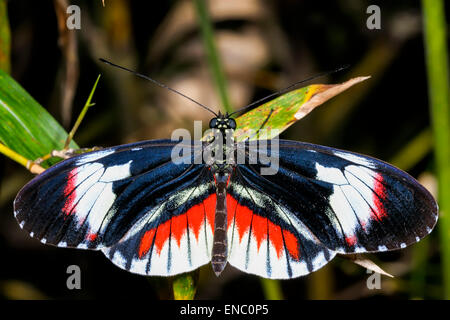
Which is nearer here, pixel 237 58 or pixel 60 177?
pixel 60 177

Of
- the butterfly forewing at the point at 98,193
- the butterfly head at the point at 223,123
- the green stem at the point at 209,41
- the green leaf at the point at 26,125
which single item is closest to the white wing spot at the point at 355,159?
the butterfly head at the point at 223,123

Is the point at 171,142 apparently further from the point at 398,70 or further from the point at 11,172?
the point at 398,70

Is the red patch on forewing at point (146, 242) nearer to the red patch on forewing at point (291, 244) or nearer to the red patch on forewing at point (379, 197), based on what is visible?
the red patch on forewing at point (291, 244)

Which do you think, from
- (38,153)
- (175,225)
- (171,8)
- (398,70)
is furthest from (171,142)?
(398,70)

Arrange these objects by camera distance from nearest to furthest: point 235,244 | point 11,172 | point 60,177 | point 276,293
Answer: point 60,177, point 235,244, point 276,293, point 11,172

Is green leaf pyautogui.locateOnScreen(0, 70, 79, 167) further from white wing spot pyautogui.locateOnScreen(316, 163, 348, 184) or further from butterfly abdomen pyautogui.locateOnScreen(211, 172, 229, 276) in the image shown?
white wing spot pyautogui.locateOnScreen(316, 163, 348, 184)

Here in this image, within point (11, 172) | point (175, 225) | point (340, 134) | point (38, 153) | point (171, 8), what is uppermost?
point (171, 8)

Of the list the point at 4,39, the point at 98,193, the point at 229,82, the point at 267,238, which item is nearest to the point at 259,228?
the point at 267,238

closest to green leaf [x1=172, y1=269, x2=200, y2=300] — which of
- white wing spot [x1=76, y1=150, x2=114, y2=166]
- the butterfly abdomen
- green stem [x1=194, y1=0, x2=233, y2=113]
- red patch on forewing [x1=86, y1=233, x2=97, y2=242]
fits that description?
the butterfly abdomen
